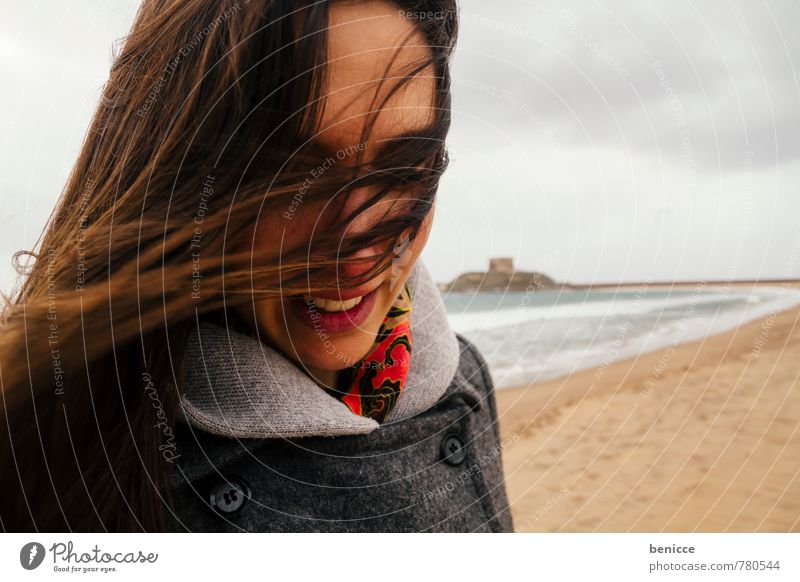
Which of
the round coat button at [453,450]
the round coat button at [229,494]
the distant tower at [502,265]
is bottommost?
the round coat button at [453,450]

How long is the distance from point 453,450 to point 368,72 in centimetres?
38

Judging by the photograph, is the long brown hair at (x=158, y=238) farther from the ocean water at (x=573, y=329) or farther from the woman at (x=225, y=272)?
the ocean water at (x=573, y=329)

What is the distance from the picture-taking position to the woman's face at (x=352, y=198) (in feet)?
1.38

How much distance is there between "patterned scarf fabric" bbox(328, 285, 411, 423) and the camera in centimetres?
55

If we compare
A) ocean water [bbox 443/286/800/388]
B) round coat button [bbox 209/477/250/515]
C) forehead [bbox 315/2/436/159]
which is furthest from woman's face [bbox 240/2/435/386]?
ocean water [bbox 443/286/800/388]

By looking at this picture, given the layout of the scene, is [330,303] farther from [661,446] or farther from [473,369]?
[661,446]

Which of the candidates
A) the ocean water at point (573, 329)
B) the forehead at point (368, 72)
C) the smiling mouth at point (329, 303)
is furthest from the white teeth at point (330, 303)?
the ocean water at point (573, 329)

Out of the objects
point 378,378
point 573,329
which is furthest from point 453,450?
point 573,329

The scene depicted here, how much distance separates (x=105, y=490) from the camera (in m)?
0.47

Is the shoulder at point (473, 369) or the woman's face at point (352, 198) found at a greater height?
the woman's face at point (352, 198)

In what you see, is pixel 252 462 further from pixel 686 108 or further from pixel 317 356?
pixel 686 108

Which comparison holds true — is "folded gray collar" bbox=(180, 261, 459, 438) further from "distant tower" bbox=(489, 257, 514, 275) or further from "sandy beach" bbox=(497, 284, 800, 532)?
"sandy beach" bbox=(497, 284, 800, 532)

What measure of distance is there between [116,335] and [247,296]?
105 millimetres
